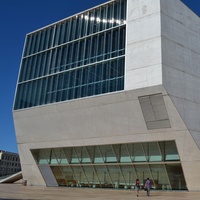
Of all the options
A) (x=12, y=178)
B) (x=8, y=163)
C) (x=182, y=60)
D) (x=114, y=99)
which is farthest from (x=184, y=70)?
(x=8, y=163)

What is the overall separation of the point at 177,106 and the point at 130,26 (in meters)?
9.50

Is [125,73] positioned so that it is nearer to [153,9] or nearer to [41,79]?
[153,9]

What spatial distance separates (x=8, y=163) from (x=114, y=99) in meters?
122

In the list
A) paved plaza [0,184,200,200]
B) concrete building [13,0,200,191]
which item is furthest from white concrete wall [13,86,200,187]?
paved plaza [0,184,200,200]

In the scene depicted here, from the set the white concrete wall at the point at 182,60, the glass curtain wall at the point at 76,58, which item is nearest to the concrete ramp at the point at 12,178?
the glass curtain wall at the point at 76,58

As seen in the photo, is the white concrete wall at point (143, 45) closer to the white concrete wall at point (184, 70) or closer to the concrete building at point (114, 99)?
the concrete building at point (114, 99)

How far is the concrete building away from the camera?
82.6ft

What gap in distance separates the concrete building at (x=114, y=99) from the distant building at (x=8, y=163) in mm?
103668

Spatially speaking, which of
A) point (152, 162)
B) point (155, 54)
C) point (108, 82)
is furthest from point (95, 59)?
point (152, 162)

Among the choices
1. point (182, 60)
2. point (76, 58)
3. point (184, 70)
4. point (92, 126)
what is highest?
point (76, 58)

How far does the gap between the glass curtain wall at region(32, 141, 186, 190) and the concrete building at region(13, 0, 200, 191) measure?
10 centimetres

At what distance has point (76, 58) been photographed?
32.0m

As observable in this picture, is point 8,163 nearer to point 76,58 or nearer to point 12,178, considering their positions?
point 12,178

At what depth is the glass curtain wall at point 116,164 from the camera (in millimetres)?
27547
